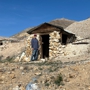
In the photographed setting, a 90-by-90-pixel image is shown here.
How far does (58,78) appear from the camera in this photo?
9945 millimetres

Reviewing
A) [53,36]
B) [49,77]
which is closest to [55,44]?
[53,36]

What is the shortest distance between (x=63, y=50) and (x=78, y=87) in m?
12.0

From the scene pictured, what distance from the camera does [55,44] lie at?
21.6 m

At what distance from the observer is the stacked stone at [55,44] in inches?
841

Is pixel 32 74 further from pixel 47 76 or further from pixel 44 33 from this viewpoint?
pixel 44 33

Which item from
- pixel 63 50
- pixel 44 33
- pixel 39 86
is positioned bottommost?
pixel 39 86

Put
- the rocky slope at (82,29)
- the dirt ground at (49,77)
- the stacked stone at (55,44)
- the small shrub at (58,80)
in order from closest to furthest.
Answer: the dirt ground at (49,77) → the small shrub at (58,80) → the stacked stone at (55,44) → the rocky slope at (82,29)

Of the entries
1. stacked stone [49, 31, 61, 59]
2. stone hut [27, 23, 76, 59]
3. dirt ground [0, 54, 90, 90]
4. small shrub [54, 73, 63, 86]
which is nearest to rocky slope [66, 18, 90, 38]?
stone hut [27, 23, 76, 59]

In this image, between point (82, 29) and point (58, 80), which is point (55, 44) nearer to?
point (82, 29)

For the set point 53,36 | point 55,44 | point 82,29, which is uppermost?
point 82,29

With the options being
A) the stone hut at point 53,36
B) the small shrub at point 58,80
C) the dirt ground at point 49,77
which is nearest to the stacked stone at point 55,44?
the stone hut at point 53,36

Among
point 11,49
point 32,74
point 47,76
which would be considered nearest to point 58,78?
point 47,76

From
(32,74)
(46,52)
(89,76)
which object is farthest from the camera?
(46,52)

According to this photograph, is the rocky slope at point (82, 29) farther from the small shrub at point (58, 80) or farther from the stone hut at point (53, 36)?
the small shrub at point (58, 80)
